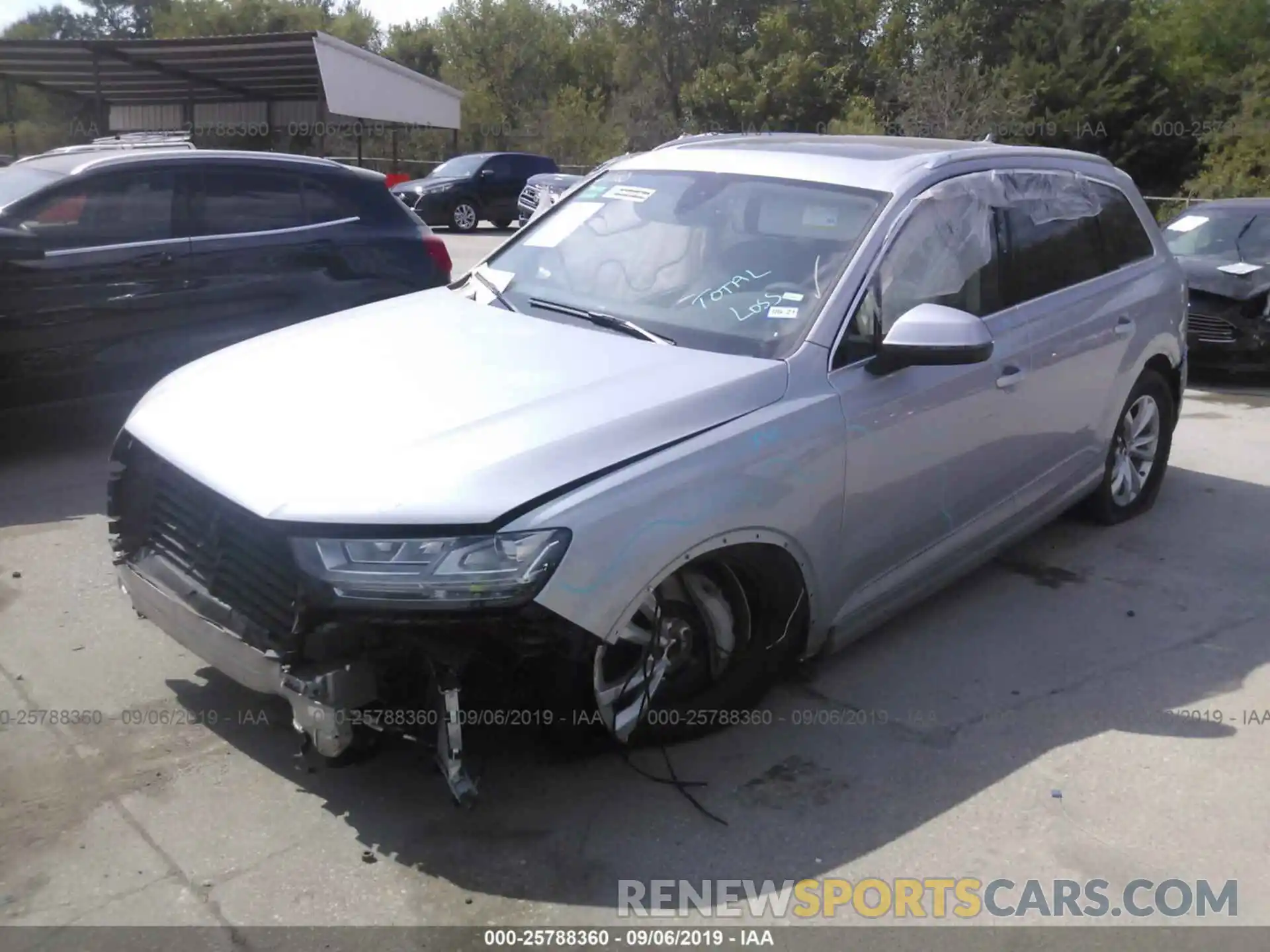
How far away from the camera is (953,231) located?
4.68 m

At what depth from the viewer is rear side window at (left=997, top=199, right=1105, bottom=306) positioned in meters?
5.00

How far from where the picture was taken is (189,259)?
23.8 ft

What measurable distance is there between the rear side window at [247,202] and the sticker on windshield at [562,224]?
10.3 feet

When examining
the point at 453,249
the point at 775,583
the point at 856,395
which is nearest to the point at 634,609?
the point at 775,583

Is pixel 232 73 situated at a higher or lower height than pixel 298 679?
higher

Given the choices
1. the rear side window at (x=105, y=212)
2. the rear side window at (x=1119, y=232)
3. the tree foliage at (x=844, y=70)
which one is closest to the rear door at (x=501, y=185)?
the tree foliage at (x=844, y=70)

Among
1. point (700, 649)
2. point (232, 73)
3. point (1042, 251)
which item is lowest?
point (700, 649)

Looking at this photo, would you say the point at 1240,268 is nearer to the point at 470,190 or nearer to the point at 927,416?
the point at 927,416

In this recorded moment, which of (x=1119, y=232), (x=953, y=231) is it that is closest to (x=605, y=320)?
(x=953, y=231)

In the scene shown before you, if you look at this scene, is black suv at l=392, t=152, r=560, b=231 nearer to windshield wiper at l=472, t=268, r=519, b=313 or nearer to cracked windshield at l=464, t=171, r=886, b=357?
windshield wiper at l=472, t=268, r=519, b=313

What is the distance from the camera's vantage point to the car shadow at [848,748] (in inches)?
134

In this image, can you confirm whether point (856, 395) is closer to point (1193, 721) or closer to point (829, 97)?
point (1193, 721)

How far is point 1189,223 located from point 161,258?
29.1 ft

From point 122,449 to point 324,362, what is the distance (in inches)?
26.7
